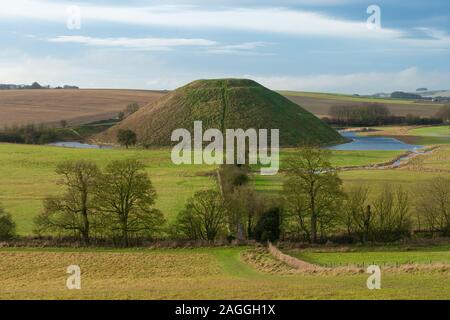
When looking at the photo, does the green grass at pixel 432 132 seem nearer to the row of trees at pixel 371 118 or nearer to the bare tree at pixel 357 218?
the row of trees at pixel 371 118

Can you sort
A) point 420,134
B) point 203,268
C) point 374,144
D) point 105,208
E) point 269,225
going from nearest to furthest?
point 203,268 → point 269,225 → point 105,208 → point 374,144 → point 420,134

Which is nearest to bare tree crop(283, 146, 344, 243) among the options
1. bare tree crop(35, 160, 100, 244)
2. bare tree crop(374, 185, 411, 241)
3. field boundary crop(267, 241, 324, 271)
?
bare tree crop(374, 185, 411, 241)

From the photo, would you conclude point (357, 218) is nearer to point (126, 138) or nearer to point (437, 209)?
point (437, 209)

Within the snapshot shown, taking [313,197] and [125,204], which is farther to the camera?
[125,204]

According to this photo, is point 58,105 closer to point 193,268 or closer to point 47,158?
point 47,158

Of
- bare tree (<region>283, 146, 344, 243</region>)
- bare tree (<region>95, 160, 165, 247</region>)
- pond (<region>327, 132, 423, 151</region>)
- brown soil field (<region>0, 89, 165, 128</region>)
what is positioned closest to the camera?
bare tree (<region>95, 160, 165, 247</region>)

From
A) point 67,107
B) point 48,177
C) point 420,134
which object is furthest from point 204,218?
point 67,107

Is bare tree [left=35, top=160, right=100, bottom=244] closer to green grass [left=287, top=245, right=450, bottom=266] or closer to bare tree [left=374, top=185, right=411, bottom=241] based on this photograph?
green grass [left=287, top=245, right=450, bottom=266]
